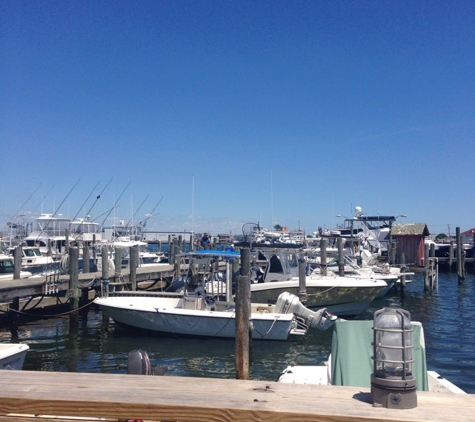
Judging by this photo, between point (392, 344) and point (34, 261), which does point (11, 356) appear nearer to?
point (392, 344)

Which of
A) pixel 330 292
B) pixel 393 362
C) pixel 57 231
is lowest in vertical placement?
pixel 330 292

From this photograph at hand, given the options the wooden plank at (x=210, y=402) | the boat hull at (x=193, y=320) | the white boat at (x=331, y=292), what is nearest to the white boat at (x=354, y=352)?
the wooden plank at (x=210, y=402)

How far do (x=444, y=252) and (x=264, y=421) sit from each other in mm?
46455

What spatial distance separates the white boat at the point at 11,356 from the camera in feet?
25.3

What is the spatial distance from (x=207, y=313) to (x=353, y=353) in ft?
30.6

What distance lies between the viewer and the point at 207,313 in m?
15.0

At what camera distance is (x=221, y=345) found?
1486cm

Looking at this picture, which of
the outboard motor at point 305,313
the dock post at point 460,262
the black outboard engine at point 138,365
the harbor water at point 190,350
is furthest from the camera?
the dock post at point 460,262

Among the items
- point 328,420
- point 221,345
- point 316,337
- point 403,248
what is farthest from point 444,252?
point 328,420

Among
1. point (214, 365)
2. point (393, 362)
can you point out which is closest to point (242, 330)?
point (214, 365)

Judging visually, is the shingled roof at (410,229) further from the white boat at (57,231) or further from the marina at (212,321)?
the white boat at (57,231)

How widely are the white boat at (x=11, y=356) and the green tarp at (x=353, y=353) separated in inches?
201

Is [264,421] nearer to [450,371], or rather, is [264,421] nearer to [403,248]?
[450,371]

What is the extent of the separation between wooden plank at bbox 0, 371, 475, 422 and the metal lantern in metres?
Result: 0.07
